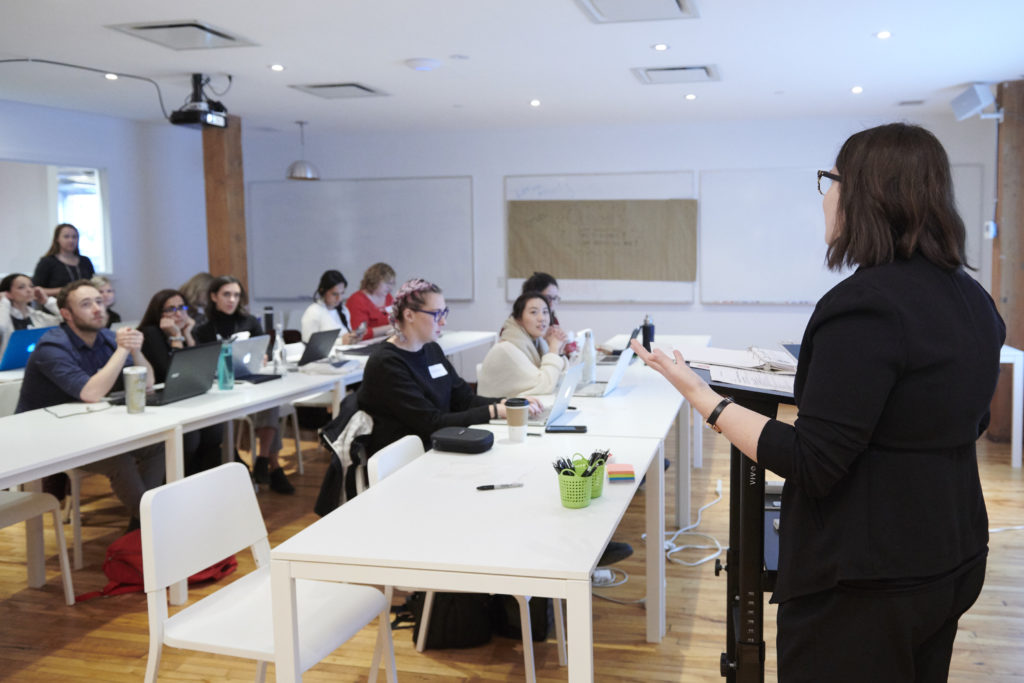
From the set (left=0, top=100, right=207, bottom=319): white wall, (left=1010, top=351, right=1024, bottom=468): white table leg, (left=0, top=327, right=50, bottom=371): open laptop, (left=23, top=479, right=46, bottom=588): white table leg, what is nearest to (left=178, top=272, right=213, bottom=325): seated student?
(left=0, top=327, right=50, bottom=371): open laptop

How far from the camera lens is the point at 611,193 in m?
8.20

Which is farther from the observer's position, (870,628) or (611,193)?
(611,193)

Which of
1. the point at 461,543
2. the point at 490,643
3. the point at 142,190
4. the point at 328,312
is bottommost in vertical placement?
the point at 490,643

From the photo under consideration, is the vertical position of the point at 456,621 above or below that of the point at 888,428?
below

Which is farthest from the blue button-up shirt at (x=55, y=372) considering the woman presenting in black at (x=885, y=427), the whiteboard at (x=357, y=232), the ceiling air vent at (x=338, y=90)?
the whiteboard at (x=357, y=232)

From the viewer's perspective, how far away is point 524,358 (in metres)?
3.85

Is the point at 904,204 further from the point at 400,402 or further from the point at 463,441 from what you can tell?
the point at 400,402

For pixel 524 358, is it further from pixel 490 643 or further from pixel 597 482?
pixel 597 482

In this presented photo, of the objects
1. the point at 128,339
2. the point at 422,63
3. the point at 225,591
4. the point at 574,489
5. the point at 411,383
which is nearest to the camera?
the point at 574,489

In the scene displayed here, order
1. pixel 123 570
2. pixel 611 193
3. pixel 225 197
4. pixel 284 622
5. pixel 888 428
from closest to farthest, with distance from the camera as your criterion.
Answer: pixel 888 428 < pixel 284 622 < pixel 123 570 < pixel 225 197 < pixel 611 193

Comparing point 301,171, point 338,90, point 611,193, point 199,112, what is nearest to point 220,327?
point 199,112

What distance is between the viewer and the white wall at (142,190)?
7.55m

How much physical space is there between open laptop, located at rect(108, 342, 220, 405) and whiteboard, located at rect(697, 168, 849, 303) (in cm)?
518

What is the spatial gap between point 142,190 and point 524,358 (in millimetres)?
5882
